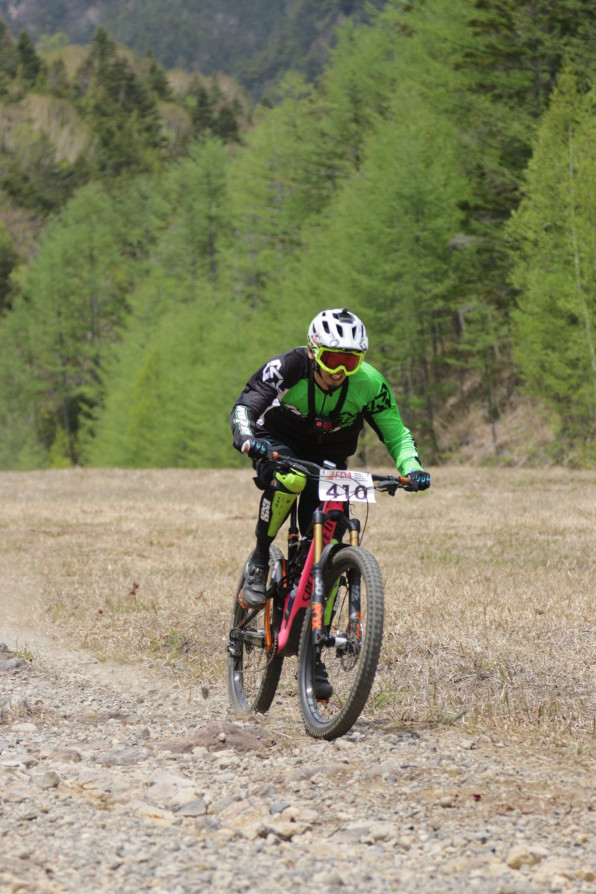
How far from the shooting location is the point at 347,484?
5.59 m

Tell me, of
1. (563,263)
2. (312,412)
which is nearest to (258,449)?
(312,412)

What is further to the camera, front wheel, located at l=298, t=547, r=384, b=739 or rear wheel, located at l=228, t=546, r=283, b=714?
rear wheel, located at l=228, t=546, r=283, b=714

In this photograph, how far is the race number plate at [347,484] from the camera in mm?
5562

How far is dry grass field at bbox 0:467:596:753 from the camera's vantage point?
20.6 feet

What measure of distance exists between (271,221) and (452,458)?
21.6 meters

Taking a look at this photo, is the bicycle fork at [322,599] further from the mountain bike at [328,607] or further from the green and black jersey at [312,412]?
the green and black jersey at [312,412]

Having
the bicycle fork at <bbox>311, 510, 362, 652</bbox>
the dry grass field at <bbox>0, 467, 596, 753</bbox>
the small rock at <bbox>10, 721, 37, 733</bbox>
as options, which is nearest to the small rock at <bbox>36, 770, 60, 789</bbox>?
the small rock at <bbox>10, 721, 37, 733</bbox>

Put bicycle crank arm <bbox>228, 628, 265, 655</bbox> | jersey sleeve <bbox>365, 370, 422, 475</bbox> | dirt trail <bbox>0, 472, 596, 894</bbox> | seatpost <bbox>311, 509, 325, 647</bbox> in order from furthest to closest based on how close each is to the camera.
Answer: bicycle crank arm <bbox>228, 628, 265, 655</bbox>
jersey sleeve <bbox>365, 370, 422, 475</bbox>
seatpost <bbox>311, 509, 325, 647</bbox>
dirt trail <bbox>0, 472, 596, 894</bbox>

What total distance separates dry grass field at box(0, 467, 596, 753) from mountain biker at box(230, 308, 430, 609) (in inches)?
53.7

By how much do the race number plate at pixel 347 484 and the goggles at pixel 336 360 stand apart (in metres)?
0.57

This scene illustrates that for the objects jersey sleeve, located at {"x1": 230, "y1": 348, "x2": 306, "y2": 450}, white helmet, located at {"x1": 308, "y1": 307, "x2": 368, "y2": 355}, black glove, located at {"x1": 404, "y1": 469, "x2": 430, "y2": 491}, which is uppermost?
white helmet, located at {"x1": 308, "y1": 307, "x2": 368, "y2": 355}

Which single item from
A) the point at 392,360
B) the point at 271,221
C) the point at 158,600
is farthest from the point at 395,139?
the point at 158,600

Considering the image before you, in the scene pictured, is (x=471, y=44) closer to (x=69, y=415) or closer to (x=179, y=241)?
(x=179, y=241)

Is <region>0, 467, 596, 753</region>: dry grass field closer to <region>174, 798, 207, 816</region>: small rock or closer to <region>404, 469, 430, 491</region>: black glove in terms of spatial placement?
<region>404, 469, 430, 491</region>: black glove
